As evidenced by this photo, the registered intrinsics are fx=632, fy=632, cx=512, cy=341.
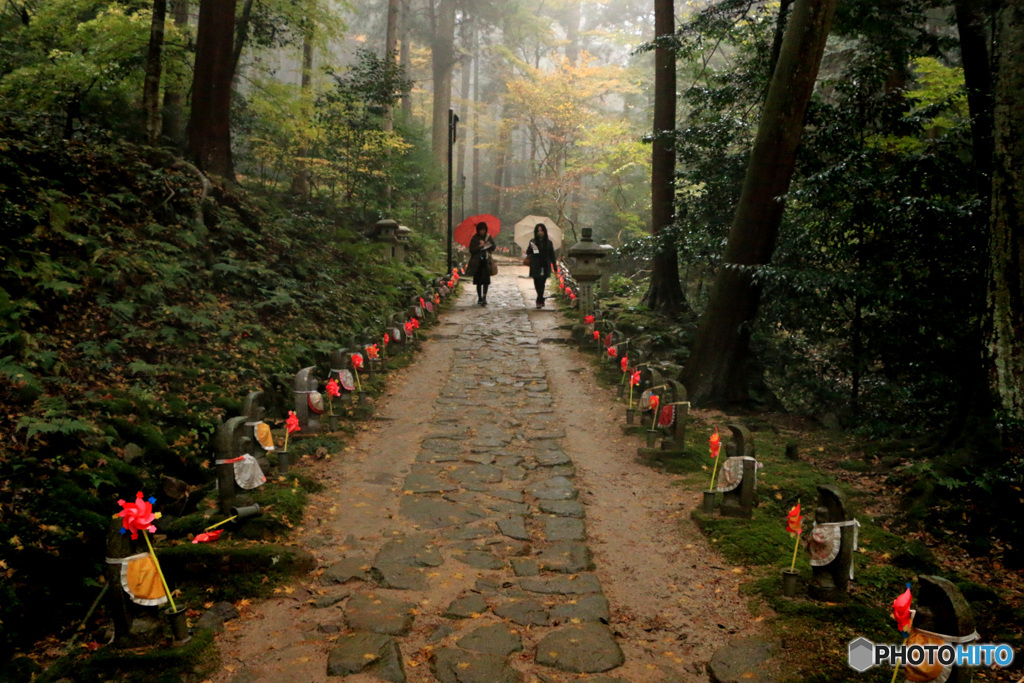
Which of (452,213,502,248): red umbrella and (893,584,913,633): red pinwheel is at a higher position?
(452,213,502,248): red umbrella

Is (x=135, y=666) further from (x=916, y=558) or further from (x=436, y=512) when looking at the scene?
(x=916, y=558)

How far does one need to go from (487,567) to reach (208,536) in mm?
1972

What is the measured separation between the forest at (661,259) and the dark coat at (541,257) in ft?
10.2

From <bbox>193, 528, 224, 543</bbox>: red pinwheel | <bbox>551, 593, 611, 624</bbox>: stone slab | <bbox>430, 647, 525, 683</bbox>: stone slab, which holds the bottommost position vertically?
<bbox>551, 593, 611, 624</bbox>: stone slab

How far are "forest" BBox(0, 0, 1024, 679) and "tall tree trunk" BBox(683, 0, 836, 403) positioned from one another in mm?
30

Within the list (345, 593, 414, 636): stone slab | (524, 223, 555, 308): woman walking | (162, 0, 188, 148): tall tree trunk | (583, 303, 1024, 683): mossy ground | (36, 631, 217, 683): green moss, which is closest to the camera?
(36, 631, 217, 683): green moss

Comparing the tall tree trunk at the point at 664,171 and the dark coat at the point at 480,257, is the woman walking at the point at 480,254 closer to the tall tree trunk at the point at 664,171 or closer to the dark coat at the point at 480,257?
the dark coat at the point at 480,257

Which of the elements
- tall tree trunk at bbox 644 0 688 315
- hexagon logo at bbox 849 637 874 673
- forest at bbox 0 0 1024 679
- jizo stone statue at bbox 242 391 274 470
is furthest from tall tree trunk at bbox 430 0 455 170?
hexagon logo at bbox 849 637 874 673

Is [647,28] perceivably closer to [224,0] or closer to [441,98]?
[441,98]

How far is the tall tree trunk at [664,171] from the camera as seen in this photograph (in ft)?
41.6

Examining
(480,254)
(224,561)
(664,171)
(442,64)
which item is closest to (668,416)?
(224,561)

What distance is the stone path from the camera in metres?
3.59

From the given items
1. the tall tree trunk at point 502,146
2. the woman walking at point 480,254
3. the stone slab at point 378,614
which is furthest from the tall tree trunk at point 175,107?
the tall tree trunk at point 502,146

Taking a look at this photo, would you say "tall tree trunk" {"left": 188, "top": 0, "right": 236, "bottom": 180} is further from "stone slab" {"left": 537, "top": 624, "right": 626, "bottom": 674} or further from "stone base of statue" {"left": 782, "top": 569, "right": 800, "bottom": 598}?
"stone base of statue" {"left": 782, "top": 569, "right": 800, "bottom": 598}
